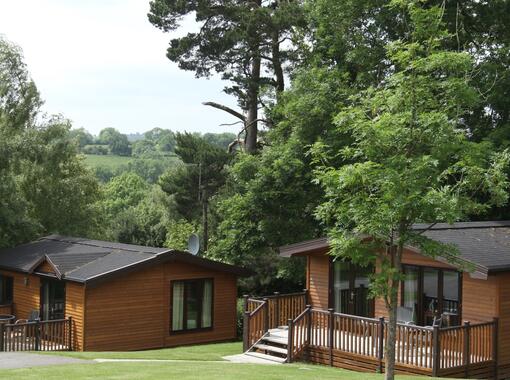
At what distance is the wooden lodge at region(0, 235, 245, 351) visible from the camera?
21875 millimetres

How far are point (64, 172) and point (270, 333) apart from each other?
70.6 feet

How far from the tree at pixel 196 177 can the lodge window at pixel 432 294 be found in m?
19.0

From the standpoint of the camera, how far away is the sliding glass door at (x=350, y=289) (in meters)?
20.9

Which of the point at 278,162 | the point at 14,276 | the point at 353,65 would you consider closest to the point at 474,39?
the point at 353,65

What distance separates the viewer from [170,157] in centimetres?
18688

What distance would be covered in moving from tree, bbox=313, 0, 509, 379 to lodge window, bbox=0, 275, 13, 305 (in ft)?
58.3

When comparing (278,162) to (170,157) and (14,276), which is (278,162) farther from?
(170,157)

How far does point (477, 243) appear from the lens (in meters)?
18.7

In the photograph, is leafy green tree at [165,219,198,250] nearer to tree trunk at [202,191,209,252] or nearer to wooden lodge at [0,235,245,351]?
tree trunk at [202,191,209,252]

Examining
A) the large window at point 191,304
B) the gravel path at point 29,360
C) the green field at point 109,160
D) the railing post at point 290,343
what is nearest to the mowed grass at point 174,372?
the gravel path at point 29,360

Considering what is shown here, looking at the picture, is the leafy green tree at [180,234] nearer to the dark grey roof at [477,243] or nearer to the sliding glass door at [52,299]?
the sliding glass door at [52,299]

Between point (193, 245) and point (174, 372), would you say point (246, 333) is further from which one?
point (193, 245)

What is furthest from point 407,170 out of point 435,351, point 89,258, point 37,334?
point 89,258

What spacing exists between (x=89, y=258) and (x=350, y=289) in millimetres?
8963
